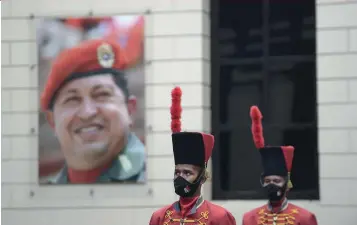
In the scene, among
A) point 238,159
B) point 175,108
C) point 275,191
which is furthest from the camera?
point 238,159

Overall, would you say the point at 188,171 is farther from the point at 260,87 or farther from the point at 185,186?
the point at 260,87

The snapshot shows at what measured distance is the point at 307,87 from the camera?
15266 millimetres

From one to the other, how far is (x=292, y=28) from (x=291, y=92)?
84 cm

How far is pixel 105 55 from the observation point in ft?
50.6

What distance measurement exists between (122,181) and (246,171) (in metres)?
1.62

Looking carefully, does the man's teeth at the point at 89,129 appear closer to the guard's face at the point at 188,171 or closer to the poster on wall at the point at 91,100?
the poster on wall at the point at 91,100

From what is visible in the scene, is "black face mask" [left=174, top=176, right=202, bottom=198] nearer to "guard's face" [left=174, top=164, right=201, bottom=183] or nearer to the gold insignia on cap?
"guard's face" [left=174, top=164, right=201, bottom=183]

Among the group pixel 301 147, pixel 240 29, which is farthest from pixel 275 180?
pixel 240 29

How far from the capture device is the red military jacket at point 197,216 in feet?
36.3

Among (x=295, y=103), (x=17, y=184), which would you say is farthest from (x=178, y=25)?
(x=17, y=184)

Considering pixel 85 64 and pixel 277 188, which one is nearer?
pixel 277 188

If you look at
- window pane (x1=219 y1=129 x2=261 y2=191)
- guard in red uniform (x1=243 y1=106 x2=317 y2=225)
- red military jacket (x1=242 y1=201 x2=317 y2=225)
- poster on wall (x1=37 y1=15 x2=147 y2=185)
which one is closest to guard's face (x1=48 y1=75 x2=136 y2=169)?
poster on wall (x1=37 y1=15 x2=147 y2=185)

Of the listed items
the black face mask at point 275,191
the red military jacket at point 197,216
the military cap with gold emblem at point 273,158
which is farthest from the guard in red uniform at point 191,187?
the military cap with gold emblem at point 273,158

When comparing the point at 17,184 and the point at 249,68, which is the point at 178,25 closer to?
the point at 249,68
